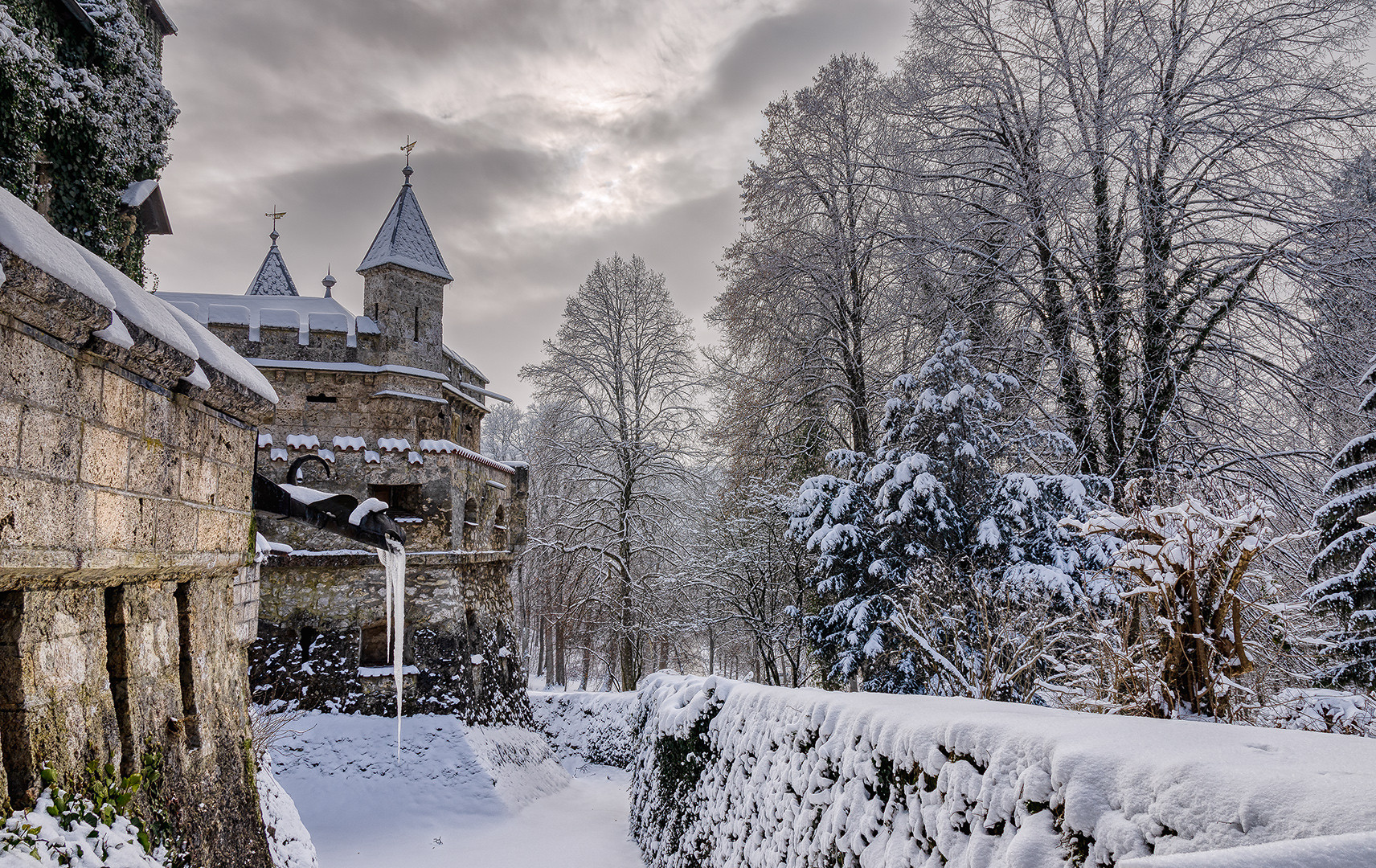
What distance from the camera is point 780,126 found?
13.3 metres

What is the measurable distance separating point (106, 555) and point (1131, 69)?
939 cm

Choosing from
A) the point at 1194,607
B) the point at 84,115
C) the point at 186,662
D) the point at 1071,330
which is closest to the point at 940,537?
the point at 1071,330

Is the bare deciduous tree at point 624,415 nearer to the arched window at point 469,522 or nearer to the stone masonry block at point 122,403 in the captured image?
the arched window at point 469,522

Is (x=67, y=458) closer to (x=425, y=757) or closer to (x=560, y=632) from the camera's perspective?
(x=425, y=757)

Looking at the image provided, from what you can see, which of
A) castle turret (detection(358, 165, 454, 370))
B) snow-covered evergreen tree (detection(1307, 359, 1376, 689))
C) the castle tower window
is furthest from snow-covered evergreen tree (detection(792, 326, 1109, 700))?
castle turret (detection(358, 165, 454, 370))

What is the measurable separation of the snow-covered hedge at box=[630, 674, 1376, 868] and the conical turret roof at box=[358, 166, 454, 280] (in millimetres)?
10954

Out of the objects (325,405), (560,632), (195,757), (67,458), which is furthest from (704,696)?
(560,632)

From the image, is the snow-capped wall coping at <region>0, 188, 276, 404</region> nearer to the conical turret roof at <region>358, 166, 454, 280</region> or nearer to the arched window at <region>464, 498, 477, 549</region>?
the arched window at <region>464, 498, 477, 549</region>

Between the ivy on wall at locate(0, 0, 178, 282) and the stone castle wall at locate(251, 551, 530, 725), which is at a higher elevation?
the ivy on wall at locate(0, 0, 178, 282)

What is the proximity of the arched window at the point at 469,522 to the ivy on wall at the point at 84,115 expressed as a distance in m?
6.26

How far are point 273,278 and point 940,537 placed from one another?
1525 centimetres

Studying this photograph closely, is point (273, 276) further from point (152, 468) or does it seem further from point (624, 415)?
point (152, 468)

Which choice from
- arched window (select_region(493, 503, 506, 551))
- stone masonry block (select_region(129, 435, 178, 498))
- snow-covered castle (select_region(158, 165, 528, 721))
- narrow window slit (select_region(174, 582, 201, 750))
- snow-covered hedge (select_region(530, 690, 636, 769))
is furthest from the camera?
snow-covered hedge (select_region(530, 690, 636, 769))

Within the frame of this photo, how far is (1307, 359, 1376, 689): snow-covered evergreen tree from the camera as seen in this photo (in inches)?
220
